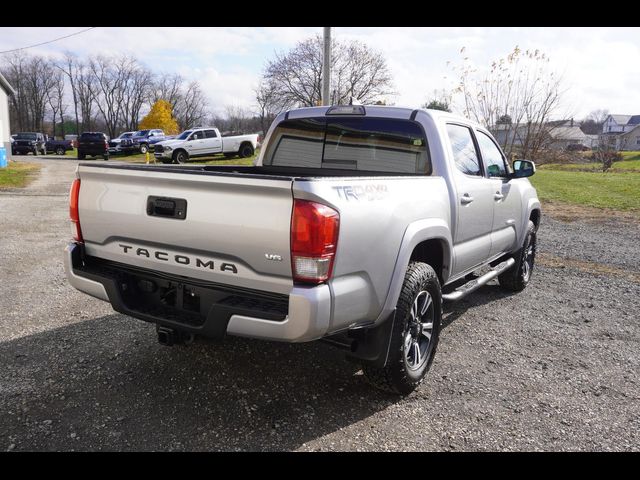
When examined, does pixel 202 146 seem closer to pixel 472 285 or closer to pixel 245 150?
pixel 245 150

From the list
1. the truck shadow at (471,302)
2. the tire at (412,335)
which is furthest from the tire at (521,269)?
the tire at (412,335)

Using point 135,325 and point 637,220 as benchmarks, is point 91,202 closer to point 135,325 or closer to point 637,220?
point 135,325

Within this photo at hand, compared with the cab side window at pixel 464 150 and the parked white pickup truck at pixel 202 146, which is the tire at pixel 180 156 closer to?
the parked white pickup truck at pixel 202 146

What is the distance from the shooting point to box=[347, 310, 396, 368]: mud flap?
2.88 metres

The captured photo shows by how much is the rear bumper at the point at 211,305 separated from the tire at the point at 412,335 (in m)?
0.76

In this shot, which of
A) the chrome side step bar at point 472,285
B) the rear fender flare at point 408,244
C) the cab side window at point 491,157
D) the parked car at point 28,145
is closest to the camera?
the rear fender flare at point 408,244

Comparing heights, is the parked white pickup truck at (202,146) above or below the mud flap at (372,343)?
above

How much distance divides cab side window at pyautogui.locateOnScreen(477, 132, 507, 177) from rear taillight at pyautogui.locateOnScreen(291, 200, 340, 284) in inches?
111

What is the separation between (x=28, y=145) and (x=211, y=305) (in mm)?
44756

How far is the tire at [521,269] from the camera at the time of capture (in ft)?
18.7

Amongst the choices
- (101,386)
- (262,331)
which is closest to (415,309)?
(262,331)

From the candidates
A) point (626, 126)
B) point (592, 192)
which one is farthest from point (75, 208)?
point (626, 126)

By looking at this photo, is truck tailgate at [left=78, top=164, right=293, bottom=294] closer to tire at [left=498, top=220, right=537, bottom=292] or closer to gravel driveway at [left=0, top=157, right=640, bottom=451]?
gravel driveway at [left=0, top=157, right=640, bottom=451]

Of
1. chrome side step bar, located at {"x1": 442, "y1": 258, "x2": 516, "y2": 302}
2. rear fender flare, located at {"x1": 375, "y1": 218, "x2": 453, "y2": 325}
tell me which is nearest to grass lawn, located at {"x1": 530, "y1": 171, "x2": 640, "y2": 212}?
chrome side step bar, located at {"x1": 442, "y1": 258, "x2": 516, "y2": 302}
